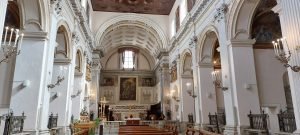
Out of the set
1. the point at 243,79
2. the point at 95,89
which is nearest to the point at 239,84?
the point at 243,79

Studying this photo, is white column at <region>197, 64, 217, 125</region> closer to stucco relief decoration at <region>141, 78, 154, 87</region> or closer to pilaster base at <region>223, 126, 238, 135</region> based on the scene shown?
pilaster base at <region>223, 126, 238, 135</region>

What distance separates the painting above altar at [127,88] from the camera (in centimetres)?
2610

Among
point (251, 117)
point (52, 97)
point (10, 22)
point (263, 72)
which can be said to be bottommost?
point (251, 117)

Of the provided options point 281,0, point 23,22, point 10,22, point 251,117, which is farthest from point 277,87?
point 10,22

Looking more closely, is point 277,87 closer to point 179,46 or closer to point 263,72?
point 263,72

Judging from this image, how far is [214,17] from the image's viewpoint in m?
9.65

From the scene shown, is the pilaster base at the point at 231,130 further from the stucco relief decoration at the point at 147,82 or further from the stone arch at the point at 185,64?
the stucco relief decoration at the point at 147,82

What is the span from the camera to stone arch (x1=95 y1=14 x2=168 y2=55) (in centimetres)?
1886

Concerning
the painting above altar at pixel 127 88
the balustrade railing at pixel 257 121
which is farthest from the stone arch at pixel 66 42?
the painting above altar at pixel 127 88

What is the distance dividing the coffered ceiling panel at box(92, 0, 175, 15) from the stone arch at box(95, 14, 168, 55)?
22.1 inches

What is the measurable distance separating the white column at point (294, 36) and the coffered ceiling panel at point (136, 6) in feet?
41.8

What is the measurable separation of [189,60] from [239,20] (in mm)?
6915

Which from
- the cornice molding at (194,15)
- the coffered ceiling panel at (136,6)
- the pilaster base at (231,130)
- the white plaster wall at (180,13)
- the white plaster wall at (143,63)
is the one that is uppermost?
the coffered ceiling panel at (136,6)

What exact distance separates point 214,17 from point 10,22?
324 inches
